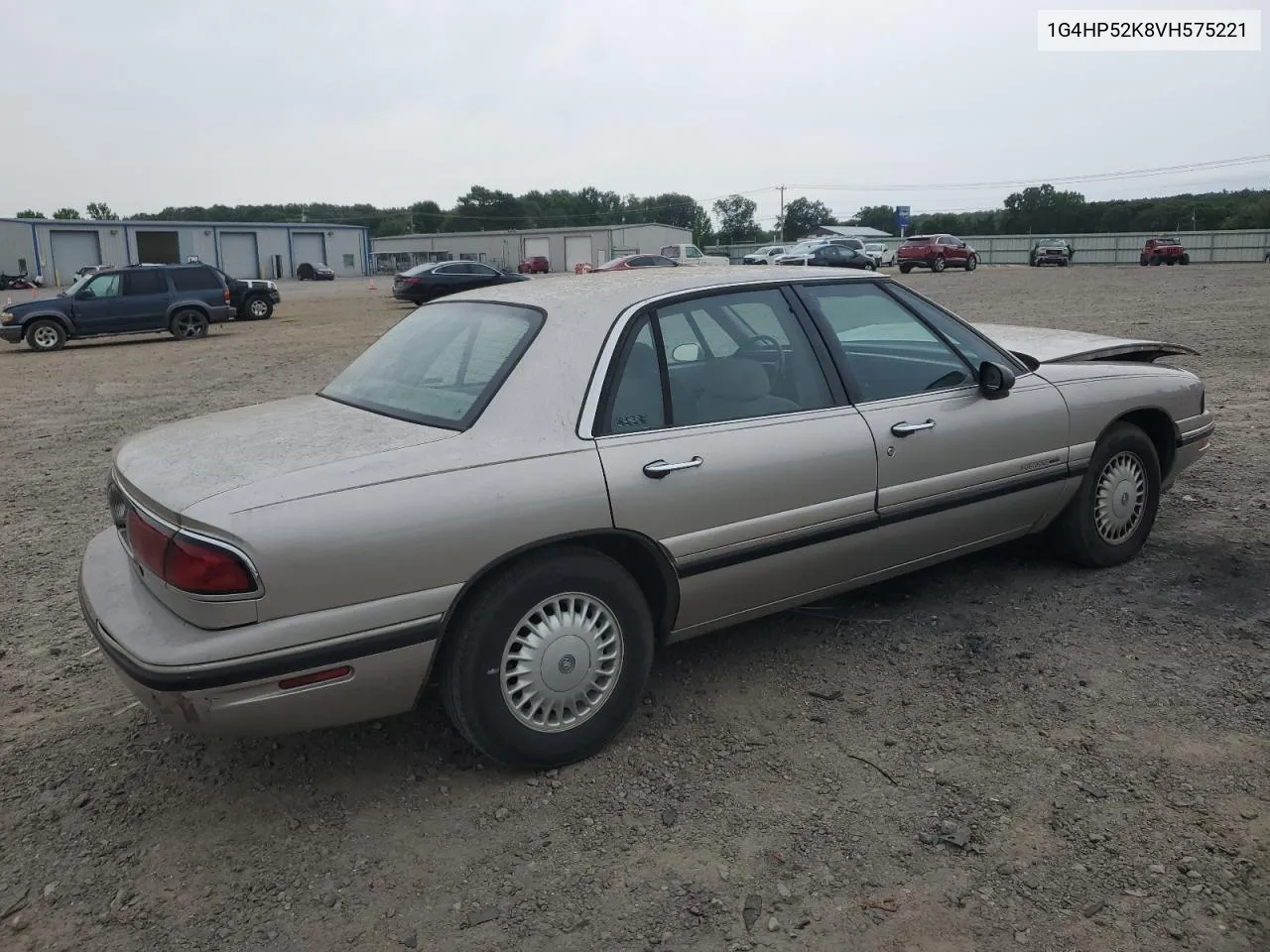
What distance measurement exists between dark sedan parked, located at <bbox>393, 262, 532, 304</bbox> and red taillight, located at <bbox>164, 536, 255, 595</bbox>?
28.8 m

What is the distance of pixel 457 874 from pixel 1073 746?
6.34 ft

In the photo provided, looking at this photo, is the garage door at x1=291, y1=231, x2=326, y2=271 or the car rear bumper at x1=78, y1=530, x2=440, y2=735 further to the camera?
the garage door at x1=291, y1=231, x2=326, y2=271

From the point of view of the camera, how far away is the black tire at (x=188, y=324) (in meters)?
20.4

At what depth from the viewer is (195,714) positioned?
2.63m

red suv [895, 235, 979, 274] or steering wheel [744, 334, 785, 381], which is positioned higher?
red suv [895, 235, 979, 274]

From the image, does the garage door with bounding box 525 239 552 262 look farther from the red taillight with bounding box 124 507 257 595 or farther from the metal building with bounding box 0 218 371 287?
the red taillight with bounding box 124 507 257 595

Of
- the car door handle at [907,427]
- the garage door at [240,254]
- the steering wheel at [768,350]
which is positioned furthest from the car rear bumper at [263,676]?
the garage door at [240,254]

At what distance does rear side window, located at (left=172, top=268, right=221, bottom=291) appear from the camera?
20578mm

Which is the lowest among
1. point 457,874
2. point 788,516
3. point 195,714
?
point 457,874

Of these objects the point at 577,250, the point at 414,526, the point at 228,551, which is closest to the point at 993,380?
the point at 414,526

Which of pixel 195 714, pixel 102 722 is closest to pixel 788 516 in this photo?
pixel 195 714

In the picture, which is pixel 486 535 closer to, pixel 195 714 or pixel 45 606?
pixel 195 714

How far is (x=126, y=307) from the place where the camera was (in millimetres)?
19875

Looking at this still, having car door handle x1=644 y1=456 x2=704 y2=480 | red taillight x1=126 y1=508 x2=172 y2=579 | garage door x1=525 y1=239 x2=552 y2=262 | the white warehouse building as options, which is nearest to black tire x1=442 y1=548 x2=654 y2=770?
car door handle x1=644 y1=456 x2=704 y2=480
